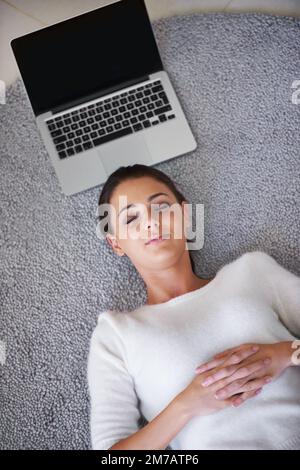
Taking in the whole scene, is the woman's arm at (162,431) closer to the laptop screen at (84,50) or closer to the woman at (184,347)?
the woman at (184,347)

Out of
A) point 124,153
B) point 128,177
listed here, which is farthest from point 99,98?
point 128,177

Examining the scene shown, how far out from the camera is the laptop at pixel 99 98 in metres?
1.22

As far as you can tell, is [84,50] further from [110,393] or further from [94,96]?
[110,393]

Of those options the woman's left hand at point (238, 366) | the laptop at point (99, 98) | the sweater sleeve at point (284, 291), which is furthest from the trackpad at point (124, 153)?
the woman's left hand at point (238, 366)

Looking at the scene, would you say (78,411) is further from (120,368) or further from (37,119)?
(37,119)

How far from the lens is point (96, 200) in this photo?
1250 mm

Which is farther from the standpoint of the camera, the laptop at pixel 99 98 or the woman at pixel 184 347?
the laptop at pixel 99 98

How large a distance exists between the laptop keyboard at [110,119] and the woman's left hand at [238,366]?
0.56 meters

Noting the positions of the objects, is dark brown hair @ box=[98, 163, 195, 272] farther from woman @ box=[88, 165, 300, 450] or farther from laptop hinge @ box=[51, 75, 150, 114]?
laptop hinge @ box=[51, 75, 150, 114]

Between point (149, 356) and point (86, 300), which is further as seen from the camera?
point (86, 300)

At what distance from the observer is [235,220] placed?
1218 millimetres

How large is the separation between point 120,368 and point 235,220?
0.43 meters

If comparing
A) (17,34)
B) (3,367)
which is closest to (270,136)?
(17,34)

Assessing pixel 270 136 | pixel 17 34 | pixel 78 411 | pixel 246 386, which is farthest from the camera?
pixel 17 34
